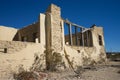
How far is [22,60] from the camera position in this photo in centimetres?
1023

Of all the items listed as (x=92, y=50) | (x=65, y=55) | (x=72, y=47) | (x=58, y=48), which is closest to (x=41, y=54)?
(x=58, y=48)

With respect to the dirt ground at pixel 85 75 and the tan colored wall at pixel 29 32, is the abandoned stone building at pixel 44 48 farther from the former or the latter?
the dirt ground at pixel 85 75

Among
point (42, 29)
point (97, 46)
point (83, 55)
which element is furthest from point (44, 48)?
point (97, 46)

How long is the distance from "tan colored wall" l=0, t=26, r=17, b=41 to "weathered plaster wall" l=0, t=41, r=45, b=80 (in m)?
5.70

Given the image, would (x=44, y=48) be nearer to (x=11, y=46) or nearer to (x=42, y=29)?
(x=42, y=29)

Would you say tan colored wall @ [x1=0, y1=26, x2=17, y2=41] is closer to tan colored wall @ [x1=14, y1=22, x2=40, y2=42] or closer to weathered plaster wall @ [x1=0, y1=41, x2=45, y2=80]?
tan colored wall @ [x1=14, y1=22, x2=40, y2=42]

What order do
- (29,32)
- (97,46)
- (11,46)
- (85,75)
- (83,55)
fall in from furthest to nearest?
1. (97,46)
2. (83,55)
3. (29,32)
4. (85,75)
5. (11,46)

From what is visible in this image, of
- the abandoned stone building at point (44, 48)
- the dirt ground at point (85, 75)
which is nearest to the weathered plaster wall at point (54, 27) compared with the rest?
the abandoned stone building at point (44, 48)

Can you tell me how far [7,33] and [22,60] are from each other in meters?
6.65

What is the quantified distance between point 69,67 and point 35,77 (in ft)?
17.8

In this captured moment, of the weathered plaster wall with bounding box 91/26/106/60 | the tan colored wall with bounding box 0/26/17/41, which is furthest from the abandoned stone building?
the weathered plaster wall with bounding box 91/26/106/60

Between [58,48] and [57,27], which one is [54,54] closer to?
[58,48]

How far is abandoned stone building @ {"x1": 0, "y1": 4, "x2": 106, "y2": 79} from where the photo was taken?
32.1ft

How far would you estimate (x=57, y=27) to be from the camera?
42.5 ft
